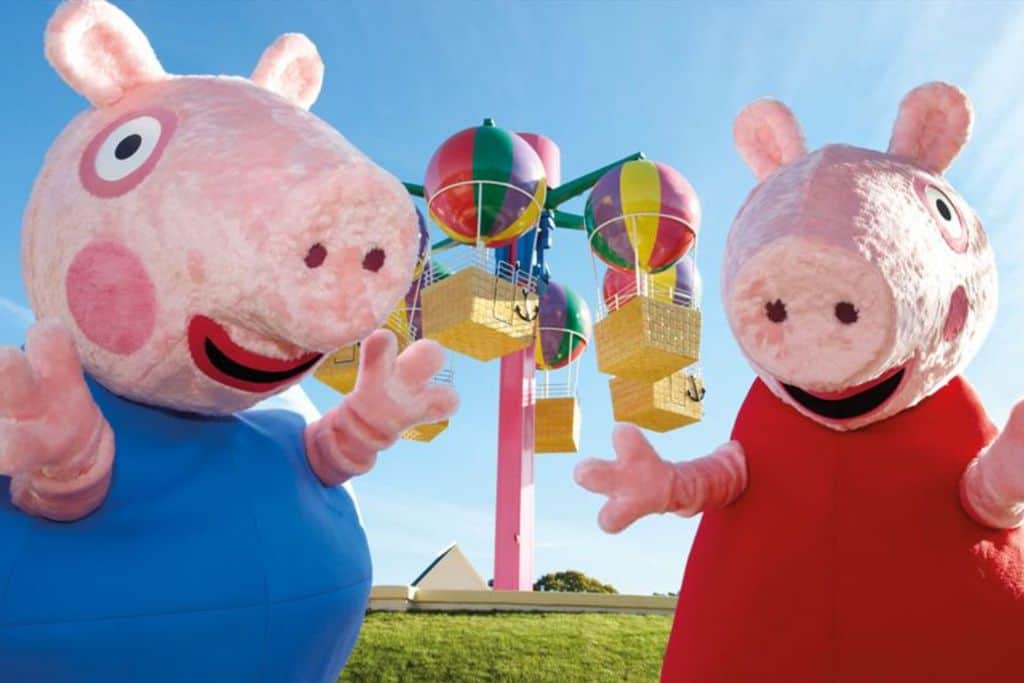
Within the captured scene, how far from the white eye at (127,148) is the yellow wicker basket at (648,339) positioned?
499cm

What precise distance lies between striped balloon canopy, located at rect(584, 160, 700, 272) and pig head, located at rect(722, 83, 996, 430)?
4.63 metres

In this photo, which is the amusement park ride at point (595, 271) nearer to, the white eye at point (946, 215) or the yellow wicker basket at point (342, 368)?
the yellow wicker basket at point (342, 368)

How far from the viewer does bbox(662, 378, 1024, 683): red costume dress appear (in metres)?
1.88

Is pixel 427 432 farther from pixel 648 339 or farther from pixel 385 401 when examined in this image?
pixel 385 401

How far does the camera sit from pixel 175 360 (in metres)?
2.01

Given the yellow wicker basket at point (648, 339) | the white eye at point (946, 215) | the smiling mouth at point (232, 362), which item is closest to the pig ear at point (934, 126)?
the white eye at point (946, 215)

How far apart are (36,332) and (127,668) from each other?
718 mm

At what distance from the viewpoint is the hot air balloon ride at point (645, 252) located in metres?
6.86

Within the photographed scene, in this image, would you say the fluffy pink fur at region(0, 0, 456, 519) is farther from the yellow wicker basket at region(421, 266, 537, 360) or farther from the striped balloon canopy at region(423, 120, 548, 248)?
the yellow wicker basket at region(421, 266, 537, 360)

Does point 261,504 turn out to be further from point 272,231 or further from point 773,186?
point 773,186

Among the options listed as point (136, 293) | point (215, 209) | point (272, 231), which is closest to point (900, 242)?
point (272, 231)

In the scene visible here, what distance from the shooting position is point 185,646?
6.39ft

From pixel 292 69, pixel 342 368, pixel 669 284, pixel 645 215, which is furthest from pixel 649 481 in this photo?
pixel 669 284

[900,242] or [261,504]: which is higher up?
[900,242]
